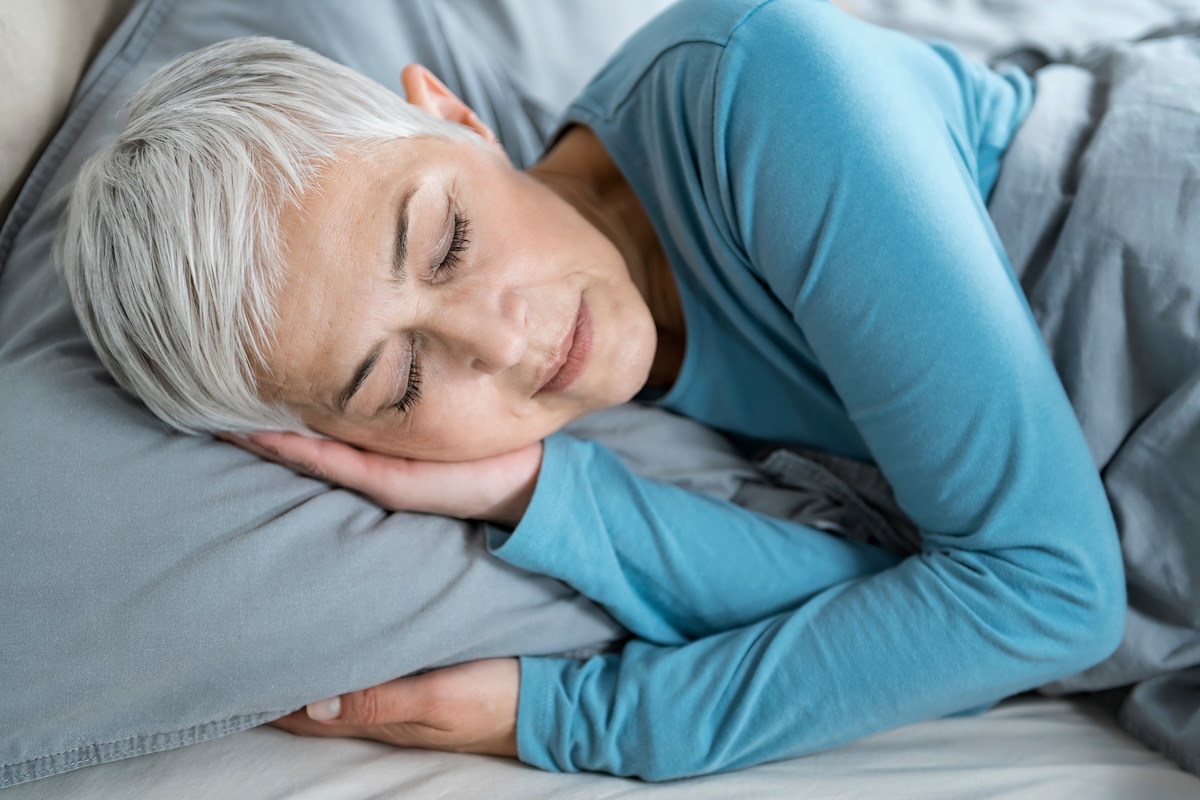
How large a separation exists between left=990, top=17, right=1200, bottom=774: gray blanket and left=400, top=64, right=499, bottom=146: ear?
69cm

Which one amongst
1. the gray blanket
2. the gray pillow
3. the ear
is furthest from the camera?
the ear

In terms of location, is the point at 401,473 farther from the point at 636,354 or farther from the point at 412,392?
the point at 636,354

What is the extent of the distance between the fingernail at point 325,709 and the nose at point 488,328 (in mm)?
428

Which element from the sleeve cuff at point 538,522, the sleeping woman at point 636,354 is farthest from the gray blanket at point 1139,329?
the sleeve cuff at point 538,522

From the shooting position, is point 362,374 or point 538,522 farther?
point 538,522

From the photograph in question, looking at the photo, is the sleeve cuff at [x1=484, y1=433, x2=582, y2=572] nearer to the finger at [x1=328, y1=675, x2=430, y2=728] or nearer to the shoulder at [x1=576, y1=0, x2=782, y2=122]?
the finger at [x1=328, y1=675, x2=430, y2=728]

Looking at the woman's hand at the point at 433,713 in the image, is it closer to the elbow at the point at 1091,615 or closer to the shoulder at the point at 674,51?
the elbow at the point at 1091,615

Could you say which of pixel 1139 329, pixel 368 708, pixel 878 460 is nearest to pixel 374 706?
pixel 368 708

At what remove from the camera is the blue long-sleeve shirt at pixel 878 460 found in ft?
3.17

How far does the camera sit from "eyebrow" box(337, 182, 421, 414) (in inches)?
36.9

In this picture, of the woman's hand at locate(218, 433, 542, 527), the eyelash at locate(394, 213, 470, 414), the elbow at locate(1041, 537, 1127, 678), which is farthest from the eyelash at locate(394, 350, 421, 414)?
the elbow at locate(1041, 537, 1127, 678)

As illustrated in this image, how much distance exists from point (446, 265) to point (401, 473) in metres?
0.27

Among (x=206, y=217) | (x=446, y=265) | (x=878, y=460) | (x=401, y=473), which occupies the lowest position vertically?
(x=878, y=460)

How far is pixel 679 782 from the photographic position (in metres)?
1.04
